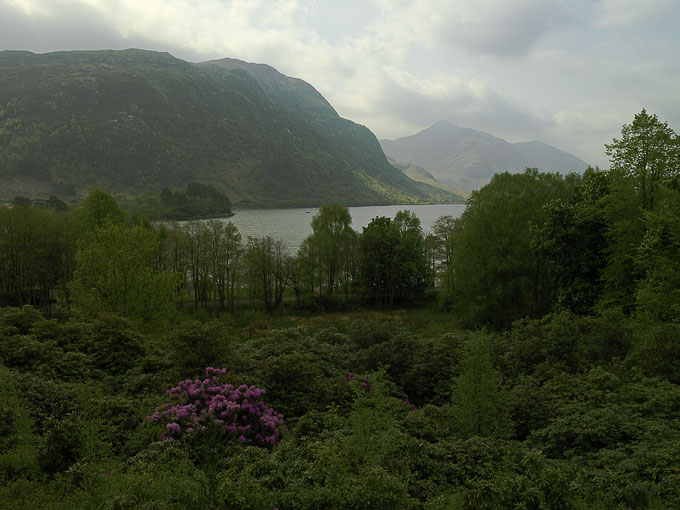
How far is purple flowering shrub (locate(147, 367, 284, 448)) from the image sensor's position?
11094mm

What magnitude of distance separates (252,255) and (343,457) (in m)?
43.1

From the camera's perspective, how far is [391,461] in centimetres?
900

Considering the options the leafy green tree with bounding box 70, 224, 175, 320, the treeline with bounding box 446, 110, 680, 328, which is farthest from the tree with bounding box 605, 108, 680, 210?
the leafy green tree with bounding box 70, 224, 175, 320

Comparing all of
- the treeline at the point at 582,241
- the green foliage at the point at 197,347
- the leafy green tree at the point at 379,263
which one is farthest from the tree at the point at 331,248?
the green foliage at the point at 197,347

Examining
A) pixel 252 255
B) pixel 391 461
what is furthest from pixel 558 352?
pixel 252 255

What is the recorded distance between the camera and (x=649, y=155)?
84.5 feet

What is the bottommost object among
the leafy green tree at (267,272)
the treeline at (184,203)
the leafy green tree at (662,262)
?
the leafy green tree at (267,272)

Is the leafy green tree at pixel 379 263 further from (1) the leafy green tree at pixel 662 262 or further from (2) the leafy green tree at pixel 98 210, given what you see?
(1) the leafy green tree at pixel 662 262

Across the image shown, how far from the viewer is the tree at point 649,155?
25344 mm

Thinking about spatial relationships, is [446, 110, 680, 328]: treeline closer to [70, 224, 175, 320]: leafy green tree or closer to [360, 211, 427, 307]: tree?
[360, 211, 427, 307]: tree

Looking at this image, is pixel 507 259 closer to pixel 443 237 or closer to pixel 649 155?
pixel 649 155

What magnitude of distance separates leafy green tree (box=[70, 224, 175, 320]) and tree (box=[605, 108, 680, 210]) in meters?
32.7

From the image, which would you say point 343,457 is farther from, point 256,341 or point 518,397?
point 256,341

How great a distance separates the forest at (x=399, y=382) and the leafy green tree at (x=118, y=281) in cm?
13
